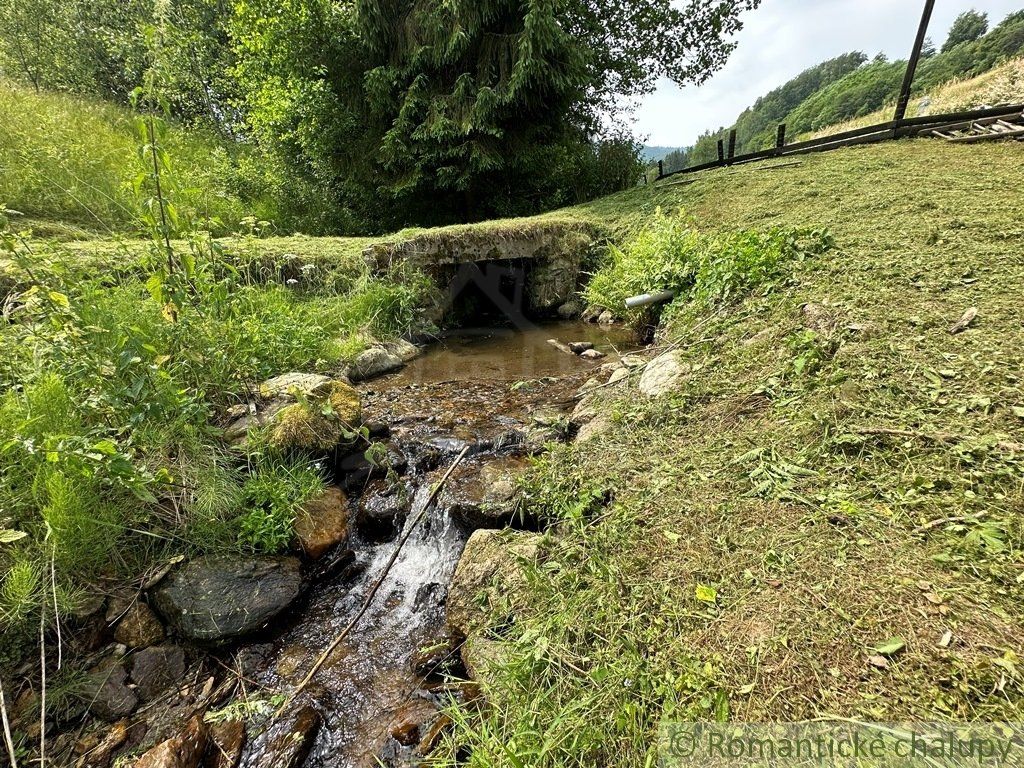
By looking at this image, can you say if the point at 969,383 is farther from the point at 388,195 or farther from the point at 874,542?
the point at 388,195

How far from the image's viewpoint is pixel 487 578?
217 centimetres

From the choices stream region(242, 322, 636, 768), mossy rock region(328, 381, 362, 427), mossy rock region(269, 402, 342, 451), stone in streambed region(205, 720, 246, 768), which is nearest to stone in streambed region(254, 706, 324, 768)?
stream region(242, 322, 636, 768)

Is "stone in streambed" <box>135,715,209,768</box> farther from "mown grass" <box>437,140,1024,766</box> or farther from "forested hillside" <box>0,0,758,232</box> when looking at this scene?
"forested hillside" <box>0,0,758,232</box>

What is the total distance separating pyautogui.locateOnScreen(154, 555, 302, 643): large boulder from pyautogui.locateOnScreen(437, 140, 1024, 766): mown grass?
143 cm

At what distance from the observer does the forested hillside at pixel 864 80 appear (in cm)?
4031

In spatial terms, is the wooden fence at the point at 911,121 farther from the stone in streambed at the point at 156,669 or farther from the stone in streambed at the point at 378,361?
the stone in streambed at the point at 156,669

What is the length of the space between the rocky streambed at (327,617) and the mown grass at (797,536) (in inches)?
16.2

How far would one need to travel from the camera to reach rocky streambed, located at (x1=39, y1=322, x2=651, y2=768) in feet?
6.41

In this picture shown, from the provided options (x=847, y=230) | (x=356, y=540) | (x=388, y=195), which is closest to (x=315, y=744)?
(x=356, y=540)

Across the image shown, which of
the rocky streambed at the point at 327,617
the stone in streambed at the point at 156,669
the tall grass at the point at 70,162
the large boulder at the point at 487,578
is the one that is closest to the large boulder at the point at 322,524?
the rocky streambed at the point at 327,617

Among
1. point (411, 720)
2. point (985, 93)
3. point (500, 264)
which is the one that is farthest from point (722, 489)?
point (985, 93)

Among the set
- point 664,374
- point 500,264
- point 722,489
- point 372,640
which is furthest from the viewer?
point 500,264

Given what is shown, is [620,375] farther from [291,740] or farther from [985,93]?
[985,93]

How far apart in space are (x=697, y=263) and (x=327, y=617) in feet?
16.1
